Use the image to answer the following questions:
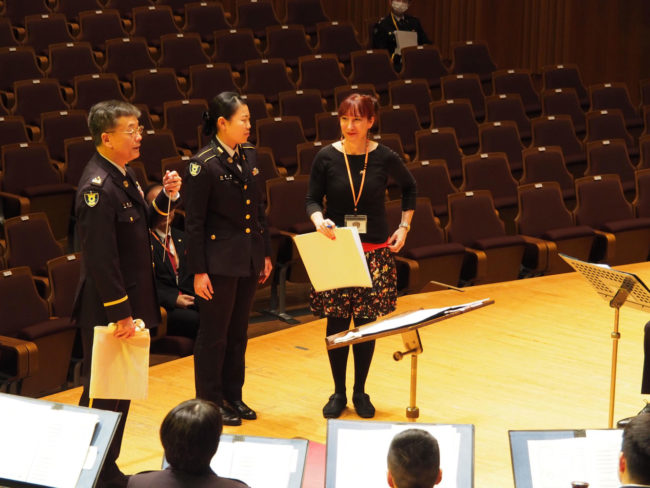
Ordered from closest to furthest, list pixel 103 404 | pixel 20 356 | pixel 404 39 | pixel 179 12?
pixel 103 404 < pixel 20 356 < pixel 404 39 < pixel 179 12

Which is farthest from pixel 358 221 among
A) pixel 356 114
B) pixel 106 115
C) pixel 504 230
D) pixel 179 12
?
pixel 179 12

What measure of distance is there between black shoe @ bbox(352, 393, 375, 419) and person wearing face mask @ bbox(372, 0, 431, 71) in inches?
195

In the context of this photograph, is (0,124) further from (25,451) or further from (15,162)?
(25,451)

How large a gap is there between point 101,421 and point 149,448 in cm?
90

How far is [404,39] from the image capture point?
25.6ft

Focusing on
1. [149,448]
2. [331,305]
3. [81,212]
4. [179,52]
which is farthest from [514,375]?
[179,52]

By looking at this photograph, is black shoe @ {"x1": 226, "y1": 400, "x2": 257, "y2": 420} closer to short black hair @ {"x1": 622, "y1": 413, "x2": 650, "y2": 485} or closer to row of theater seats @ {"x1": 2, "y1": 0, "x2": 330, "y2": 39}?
short black hair @ {"x1": 622, "y1": 413, "x2": 650, "y2": 485}

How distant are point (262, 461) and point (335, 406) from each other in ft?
3.49

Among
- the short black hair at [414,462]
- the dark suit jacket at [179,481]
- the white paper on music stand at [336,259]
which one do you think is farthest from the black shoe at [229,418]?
the short black hair at [414,462]

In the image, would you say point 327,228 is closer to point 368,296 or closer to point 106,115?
point 368,296

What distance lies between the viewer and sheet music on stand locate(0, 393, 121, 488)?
2.08 meters

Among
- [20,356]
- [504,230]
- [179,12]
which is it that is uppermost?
[179,12]

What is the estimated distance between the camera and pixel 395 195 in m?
6.07

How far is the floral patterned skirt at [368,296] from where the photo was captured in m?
3.14
